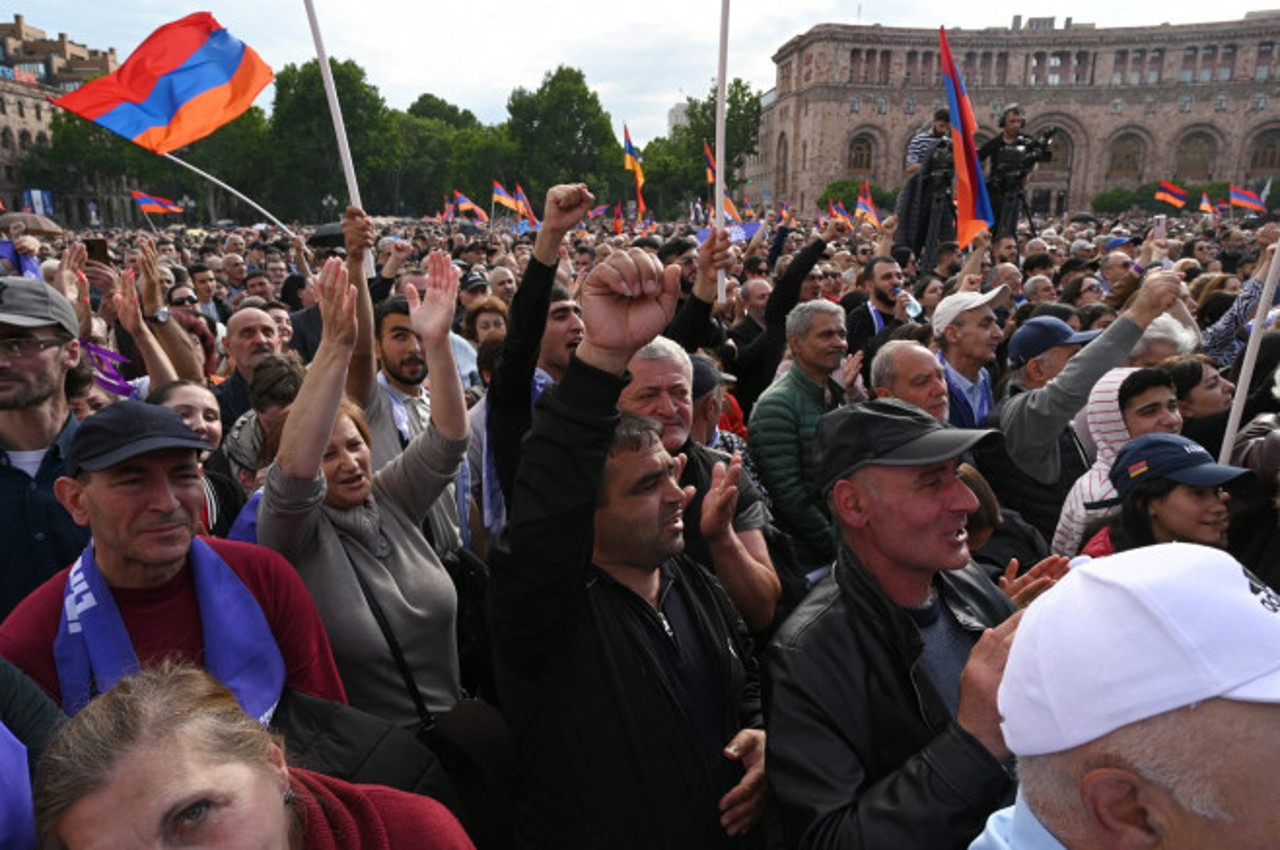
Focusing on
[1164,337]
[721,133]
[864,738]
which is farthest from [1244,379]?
[864,738]

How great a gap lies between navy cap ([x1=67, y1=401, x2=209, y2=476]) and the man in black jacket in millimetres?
903

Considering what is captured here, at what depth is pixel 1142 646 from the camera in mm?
1034

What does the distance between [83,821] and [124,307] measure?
11.6 ft

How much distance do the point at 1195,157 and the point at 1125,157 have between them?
5.08 m

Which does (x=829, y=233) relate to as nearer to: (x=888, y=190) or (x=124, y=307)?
(x=124, y=307)

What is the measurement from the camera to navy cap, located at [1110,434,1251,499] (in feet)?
8.82

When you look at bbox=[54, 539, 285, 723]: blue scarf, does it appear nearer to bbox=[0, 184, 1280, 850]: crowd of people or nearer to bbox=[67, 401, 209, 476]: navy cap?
bbox=[0, 184, 1280, 850]: crowd of people

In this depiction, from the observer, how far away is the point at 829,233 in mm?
7586

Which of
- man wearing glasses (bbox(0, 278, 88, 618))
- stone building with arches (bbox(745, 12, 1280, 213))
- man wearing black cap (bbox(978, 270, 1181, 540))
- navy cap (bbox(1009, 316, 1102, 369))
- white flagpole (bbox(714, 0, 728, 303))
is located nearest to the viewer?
man wearing glasses (bbox(0, 278, 88, 618))

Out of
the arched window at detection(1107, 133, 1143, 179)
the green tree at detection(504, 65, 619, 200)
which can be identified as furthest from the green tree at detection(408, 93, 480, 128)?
the arched window at detection(1107, 133, 1143, 179)

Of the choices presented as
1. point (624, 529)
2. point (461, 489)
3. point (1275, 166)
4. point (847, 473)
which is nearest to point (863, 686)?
point (847, 473)

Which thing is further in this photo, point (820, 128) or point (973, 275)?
point (820, 128)

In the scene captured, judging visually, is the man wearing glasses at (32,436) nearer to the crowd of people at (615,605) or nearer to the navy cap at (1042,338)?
the crowd of people at (615,605)

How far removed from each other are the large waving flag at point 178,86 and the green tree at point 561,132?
72241mm
